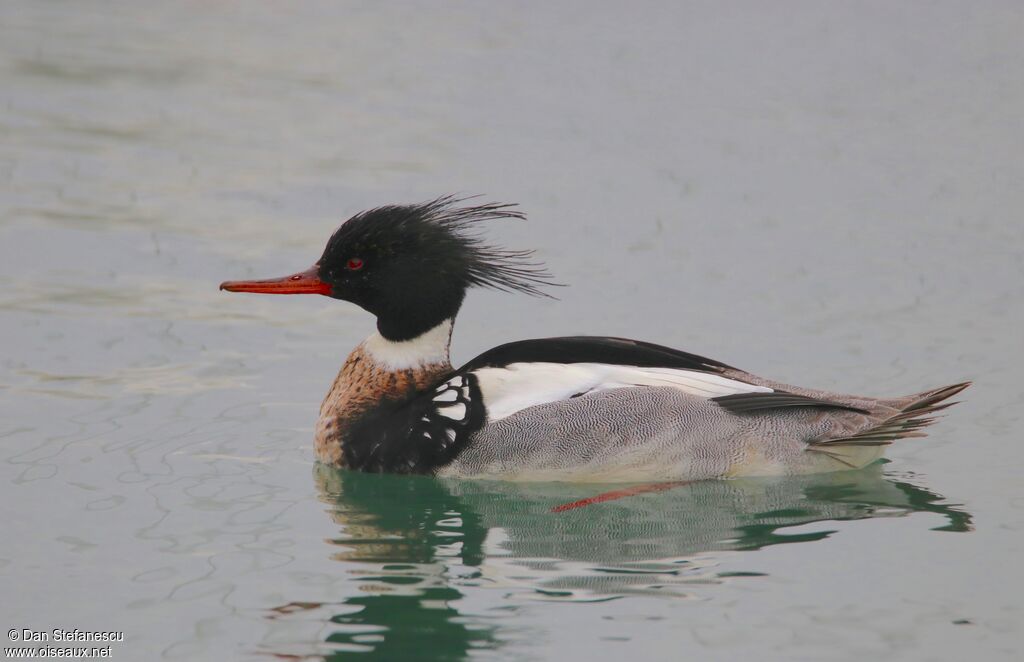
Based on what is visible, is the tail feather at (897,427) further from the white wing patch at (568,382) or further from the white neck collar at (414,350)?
the white neck collar at (414,350)

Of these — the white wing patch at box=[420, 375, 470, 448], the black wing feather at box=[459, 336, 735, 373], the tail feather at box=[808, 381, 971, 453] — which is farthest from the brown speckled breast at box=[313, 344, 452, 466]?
the tail feather at box=[808, 381, 971, 453]

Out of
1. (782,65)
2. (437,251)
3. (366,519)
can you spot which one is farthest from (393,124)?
(366,519)

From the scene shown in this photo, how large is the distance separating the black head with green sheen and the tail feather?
5.75 feet

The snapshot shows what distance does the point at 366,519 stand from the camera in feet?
24.2

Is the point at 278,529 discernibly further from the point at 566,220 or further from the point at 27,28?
the point at 27,28

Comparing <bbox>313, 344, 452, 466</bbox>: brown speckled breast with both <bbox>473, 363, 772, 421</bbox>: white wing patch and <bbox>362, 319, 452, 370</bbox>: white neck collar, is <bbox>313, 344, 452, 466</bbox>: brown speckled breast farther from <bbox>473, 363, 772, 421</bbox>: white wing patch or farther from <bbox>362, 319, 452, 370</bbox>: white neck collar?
<bbox>473, 363, 772, 421</bbox>: white wing patch

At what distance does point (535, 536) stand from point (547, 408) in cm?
93

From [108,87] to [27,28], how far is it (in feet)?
9.62

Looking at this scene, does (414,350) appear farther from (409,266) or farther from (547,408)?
(547,408)

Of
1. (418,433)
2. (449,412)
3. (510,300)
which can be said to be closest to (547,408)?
(449,412)

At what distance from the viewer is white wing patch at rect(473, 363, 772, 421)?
7.96 m

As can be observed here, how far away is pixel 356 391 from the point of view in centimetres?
831

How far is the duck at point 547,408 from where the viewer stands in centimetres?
793

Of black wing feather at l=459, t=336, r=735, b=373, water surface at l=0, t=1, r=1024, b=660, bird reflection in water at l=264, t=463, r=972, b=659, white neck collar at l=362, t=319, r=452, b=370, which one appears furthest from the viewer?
white neck collar at l=362, t=319, r=452, b=370
